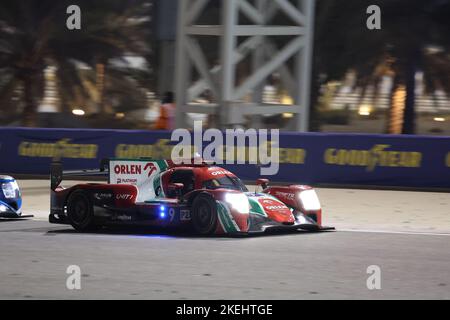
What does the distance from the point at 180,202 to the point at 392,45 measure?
750 inches

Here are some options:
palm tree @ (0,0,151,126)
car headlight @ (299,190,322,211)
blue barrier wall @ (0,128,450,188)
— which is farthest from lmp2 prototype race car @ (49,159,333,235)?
palm tree @ (0,0,151,126)

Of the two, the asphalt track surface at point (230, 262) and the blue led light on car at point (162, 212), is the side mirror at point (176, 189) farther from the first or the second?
the asphalt track surface at point (230, 262)

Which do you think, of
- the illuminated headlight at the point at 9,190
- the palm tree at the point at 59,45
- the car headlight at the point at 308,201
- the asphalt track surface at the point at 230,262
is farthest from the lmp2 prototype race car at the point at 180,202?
the palm tree at the point at 59,45

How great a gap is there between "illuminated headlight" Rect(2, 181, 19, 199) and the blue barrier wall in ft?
21.9

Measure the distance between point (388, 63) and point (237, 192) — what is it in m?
21.2

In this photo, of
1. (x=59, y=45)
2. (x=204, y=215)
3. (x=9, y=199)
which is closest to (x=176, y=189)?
(x=204, y=215)

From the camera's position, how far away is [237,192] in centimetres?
1254

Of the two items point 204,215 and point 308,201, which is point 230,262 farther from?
point 308,201

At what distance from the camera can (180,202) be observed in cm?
1282

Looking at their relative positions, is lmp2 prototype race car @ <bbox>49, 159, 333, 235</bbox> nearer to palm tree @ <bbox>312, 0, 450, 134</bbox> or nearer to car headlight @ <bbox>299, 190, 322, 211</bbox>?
car headlight @ <bbox>299, 190, 322, 211</bbox>

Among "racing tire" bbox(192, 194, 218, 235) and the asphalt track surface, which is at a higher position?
"racing tire" bbox(192, 194, 218, 235)

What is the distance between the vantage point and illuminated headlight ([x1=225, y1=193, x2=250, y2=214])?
12.4 meters

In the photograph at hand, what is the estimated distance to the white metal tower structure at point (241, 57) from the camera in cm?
2294
